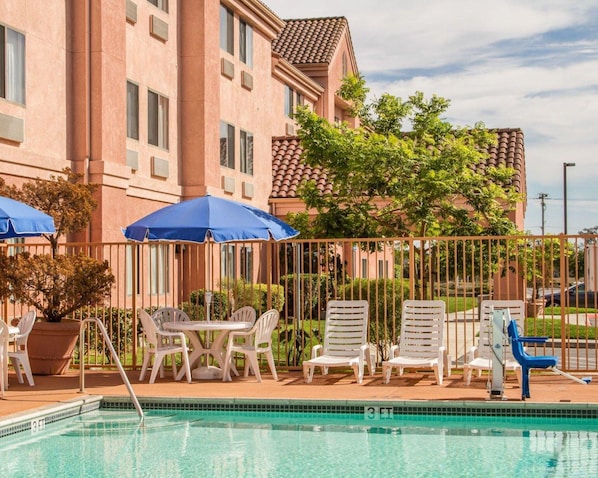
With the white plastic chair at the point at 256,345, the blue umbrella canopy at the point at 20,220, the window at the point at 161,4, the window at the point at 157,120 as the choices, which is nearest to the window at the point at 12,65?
the blue umbrella canopy at the point at 20,220

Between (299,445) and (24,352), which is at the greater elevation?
(24,352)

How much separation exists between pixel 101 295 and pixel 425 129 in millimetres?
8227

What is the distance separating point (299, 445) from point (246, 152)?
19.3 metres

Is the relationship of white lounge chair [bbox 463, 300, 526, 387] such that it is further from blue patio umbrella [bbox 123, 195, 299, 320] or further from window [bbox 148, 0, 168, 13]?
window [bbox 148, 0, 168, 13]

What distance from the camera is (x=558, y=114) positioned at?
2381 cm

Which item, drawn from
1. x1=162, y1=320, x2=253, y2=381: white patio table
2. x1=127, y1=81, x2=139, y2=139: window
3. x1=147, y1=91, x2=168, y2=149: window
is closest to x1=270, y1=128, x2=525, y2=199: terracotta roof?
x1=147, y1=91, x2=168, y2=149: window

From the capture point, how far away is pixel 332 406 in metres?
11.6

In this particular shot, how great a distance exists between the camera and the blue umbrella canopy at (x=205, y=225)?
13.1 metres

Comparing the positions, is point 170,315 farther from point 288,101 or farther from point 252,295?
point 288,101

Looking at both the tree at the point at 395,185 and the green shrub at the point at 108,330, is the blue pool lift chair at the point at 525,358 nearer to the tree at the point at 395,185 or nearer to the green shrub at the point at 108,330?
the tree at the point at 395,185

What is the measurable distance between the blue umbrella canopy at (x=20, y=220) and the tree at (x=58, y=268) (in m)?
0.90

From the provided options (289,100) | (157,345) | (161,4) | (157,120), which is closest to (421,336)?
(157,345)

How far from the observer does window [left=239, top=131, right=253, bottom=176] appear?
28353mm

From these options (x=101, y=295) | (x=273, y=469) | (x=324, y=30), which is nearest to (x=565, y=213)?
(x=324, y=30)
